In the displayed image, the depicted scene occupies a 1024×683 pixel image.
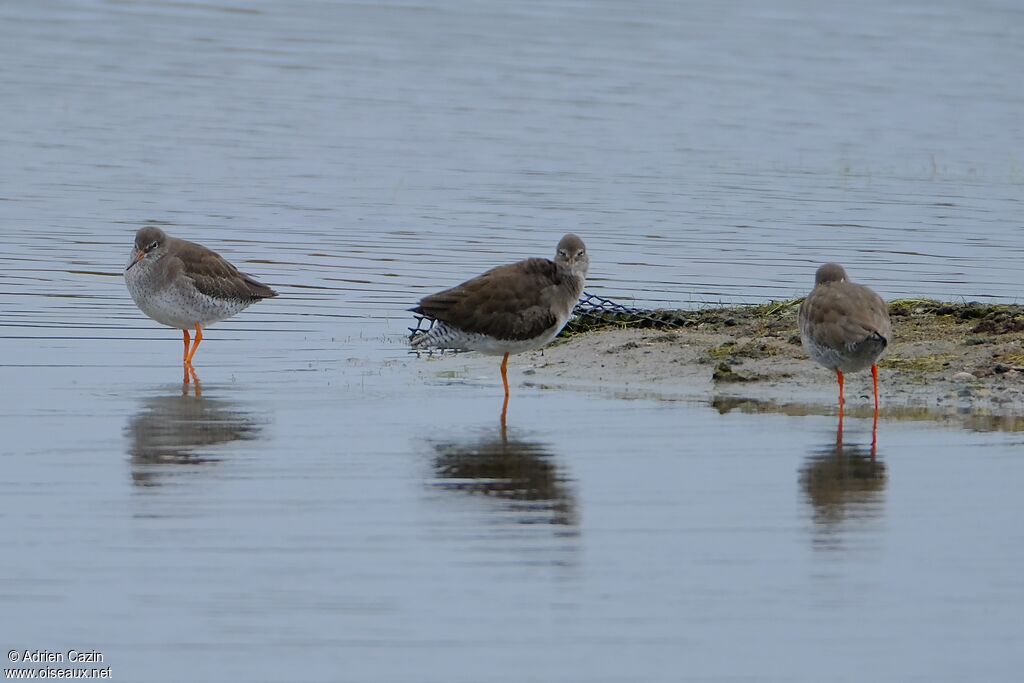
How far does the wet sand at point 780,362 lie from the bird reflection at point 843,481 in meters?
1.23

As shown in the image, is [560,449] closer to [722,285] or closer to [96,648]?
[96,648]

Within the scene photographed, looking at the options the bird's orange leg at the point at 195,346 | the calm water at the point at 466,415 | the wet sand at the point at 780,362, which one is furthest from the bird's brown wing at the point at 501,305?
the bird's orange leg at the point at 195,346

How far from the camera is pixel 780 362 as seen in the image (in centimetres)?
1359

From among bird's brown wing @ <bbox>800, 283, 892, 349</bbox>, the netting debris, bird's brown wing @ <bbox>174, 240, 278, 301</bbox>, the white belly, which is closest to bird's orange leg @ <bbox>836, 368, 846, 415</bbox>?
bird's brown wing @ <bbox>800, 283, 892, 349</bbox>

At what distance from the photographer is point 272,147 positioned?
2762cm

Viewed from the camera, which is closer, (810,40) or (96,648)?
(96,648)

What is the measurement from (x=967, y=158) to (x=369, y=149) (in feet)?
29.8

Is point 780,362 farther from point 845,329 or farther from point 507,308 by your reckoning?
point 507,308

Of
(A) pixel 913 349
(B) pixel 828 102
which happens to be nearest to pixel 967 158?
(B) pixel 828 102

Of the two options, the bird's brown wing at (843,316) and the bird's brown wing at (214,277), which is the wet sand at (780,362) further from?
the bird's brown wing at (214,277)

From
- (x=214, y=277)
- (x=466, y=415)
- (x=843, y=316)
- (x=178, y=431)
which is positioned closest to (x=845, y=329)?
(x=843, y=316)

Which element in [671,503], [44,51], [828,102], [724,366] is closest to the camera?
[671,503]

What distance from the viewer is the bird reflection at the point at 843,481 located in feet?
32.6

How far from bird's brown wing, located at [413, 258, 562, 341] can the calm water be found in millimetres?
520
